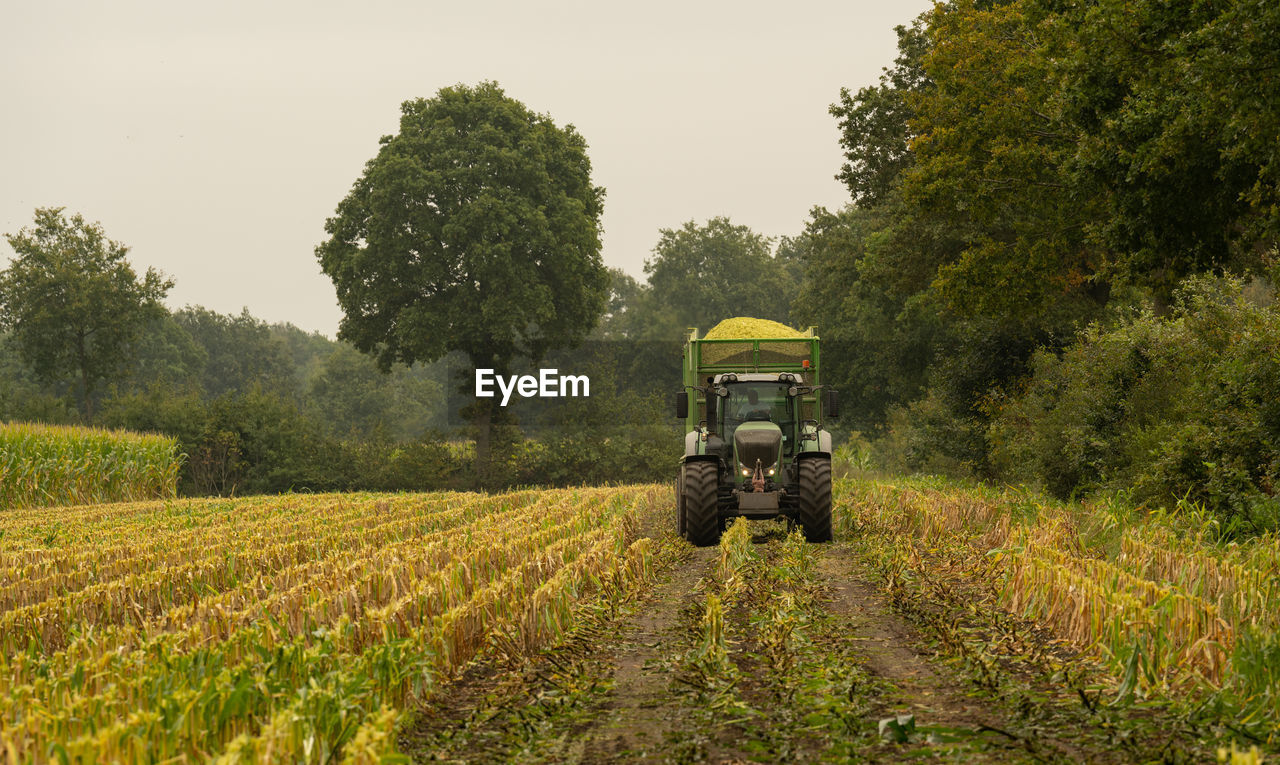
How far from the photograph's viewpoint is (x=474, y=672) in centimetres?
740

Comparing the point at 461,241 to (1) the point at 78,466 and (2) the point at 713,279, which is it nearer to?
(1) the point at 78,466

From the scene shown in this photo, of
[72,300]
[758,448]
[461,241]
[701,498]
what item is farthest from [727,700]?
Answer: [72,300]

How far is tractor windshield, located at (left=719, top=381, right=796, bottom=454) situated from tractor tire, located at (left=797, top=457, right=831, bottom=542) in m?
1.40

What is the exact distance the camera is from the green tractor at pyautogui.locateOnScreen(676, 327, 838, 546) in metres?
15.2

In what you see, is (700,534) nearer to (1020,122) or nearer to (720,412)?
(720,412)

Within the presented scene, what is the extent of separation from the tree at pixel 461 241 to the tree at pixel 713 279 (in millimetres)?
44167

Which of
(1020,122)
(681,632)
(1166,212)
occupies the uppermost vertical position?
(1020,122)

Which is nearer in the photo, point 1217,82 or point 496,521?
point 1217,82

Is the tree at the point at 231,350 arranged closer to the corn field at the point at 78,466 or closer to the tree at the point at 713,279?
the tree at the point at 713,279

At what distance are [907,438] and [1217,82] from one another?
2557cm

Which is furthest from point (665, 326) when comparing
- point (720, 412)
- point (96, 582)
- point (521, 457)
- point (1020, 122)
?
point (96, 582)

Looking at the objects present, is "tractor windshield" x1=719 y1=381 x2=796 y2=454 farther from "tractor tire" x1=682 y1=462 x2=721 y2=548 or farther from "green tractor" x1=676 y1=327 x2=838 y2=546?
"tractor tire" x1=682 y1=462 x2=721 y2=548

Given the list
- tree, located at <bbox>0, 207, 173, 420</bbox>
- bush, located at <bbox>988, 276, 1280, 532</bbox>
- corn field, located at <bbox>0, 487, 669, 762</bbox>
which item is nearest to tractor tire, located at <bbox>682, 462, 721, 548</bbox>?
corn field, located at <bbox>0, 487, 669, 762</bbox>

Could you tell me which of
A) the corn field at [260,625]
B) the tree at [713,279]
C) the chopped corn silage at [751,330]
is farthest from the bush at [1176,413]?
the tree at [713,279]
